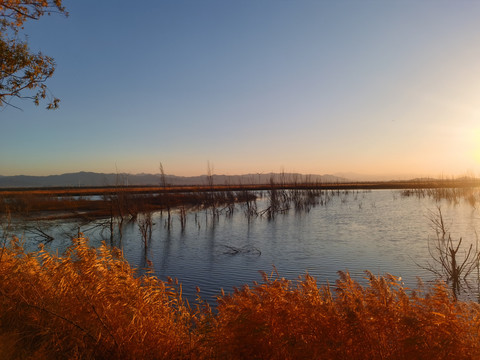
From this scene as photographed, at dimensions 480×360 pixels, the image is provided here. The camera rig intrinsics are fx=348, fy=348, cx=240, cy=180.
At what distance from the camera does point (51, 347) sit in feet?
17.2

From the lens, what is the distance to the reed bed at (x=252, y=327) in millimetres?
4766

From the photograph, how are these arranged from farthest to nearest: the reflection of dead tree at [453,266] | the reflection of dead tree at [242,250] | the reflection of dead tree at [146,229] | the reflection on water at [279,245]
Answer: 1. the reflection of dead tree at [146,229]
2. the reflection of dead tree at [242,250]
3. the reflection on water at [279,245]
4. the reflection of dead tree at [453,266]

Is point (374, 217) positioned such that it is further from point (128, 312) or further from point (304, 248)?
point (128, 312)

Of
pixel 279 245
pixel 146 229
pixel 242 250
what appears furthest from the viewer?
pixel 146 229

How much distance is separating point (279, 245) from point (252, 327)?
12.9m

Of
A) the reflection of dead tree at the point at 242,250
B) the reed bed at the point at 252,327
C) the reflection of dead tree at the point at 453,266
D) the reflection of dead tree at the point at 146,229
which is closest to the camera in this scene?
the reed bed at the point at 252,327

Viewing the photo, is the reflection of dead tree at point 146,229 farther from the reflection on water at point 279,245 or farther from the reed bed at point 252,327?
the reed bed at point 252,327

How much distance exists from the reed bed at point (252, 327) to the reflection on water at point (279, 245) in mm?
4735

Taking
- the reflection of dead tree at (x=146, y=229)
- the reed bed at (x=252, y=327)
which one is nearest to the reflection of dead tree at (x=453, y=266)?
the reed bed at (x=252, y=327)

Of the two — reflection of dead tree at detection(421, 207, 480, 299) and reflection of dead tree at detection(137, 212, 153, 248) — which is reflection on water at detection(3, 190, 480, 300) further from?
reflection of dead tree at detection(421, 207, 480, 299)

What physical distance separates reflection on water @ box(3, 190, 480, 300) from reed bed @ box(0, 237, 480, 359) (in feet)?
15.5

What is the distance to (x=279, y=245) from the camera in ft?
58.4

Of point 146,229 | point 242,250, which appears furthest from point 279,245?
point 146,229

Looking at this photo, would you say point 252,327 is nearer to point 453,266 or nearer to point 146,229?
point 453,266
